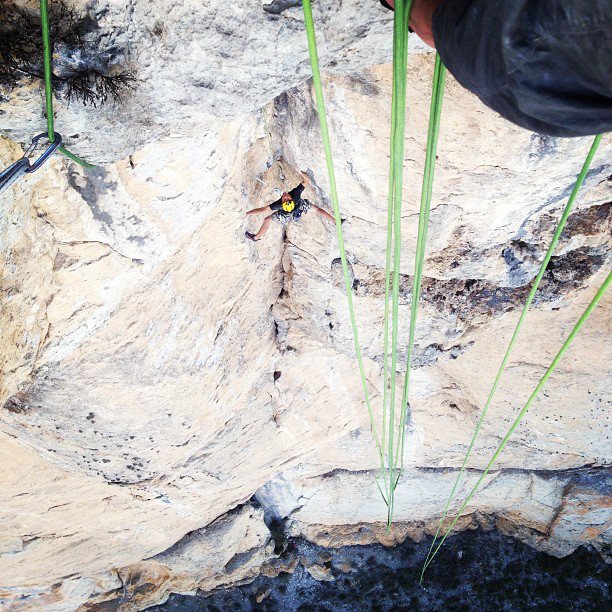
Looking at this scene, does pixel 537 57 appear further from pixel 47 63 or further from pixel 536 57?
pixel 47 63

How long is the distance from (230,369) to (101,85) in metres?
2.12

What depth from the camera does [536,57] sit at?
3.09 feet

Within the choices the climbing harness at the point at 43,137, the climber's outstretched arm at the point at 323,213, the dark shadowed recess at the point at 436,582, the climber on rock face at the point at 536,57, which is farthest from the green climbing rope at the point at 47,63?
the dark shadowed recess at the point at 436,582

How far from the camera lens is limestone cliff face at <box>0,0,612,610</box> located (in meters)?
1.74

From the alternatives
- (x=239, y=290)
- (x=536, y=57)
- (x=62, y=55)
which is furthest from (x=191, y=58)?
(x=239, y=290)

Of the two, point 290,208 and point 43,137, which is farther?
point 290,208

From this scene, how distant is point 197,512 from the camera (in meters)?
4.98

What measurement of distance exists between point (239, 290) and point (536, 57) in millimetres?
2341

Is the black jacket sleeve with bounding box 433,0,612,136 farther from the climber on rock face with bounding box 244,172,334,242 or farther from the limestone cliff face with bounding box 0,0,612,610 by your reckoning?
the climber on rock face with bounding box 244,172,334,242

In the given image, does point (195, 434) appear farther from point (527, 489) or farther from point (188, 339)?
point (527, 489)

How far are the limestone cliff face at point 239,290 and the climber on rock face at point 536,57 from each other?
0.61m

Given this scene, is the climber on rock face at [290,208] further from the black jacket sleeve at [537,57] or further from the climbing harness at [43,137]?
the black jacket sleeve at [537,57]

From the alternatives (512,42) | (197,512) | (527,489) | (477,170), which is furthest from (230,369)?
(527,489)

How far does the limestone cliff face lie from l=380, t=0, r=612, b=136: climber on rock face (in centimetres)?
61
